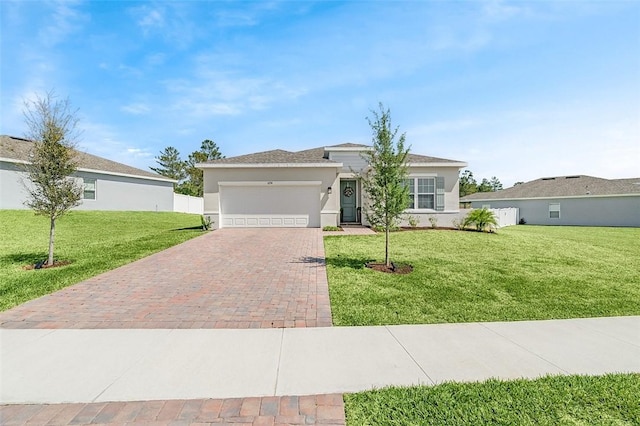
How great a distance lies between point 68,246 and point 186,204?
2085cm

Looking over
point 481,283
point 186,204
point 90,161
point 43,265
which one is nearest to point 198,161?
point 186,204

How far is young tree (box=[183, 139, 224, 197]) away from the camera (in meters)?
47.9

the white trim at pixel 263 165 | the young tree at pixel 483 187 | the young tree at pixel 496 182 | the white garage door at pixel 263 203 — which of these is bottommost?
the white garage door at pixel 263 203

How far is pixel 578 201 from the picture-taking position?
27406 millimetres

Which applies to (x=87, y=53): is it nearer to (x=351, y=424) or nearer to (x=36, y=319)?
(x=36, y=319)

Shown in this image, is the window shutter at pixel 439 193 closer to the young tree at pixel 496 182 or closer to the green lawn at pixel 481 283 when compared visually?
the green lawn at pixel 481 283

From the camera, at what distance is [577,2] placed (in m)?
7.71

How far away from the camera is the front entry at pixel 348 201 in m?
19.3

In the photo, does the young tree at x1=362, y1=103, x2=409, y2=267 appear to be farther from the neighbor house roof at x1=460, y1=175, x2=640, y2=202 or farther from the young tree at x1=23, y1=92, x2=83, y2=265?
the neighbor house roof at x1=460, y1=175, x2=640, y2=202

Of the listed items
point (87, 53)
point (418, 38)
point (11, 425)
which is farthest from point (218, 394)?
point (87, 53)

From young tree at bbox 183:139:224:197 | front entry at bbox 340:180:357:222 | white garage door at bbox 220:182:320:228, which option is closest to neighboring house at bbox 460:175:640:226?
front entry at bbox 340:180:357:222

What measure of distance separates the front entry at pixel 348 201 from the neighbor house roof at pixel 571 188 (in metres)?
21.9

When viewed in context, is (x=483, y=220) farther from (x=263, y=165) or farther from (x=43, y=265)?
(x=43, y=265)

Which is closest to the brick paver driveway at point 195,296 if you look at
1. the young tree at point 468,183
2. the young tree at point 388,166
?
the young tree at point 388,166
